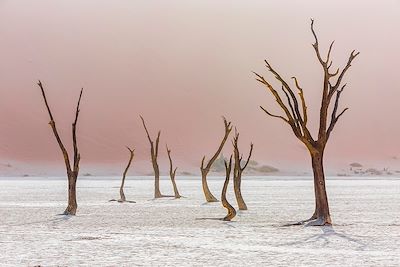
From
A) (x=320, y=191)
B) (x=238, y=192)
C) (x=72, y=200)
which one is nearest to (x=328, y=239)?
(x=320, y=191)

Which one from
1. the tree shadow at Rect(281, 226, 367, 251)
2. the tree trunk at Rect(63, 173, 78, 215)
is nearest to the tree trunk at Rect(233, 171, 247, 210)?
the tree trunk at Rect(63, 173, 78, 215)

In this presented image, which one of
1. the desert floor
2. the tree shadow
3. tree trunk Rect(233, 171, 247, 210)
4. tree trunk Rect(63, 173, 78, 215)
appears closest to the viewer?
the desert floor

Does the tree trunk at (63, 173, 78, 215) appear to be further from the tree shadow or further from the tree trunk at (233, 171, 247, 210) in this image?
the tree shadow

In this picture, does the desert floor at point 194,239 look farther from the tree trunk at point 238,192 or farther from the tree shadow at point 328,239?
the tree trunk at point 238,192

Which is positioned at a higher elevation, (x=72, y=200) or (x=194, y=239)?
(x=72, y=200)

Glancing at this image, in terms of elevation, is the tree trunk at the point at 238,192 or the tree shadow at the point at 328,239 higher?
the tree trunk at the point at 238,192

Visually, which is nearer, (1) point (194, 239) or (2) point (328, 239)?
(2) point (328, 239)

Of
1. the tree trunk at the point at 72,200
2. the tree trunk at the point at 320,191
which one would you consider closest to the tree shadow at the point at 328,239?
the tree trunk at the point at 320,191

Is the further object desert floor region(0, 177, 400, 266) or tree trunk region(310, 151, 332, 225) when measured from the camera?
tree trunk region(310, 151, 332, 225)

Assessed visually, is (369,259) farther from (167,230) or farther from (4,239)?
(4,239)

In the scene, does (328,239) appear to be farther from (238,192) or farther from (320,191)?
(238,192)

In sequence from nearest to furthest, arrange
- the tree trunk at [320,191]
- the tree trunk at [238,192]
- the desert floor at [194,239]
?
the desert floor at [194,239] < the tree trunk at [320,191] < the tree trunk at [238,192]

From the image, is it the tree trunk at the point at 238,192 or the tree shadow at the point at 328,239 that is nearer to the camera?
the tree shadow at the point at 328,239

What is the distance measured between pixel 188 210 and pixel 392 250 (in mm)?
10904
